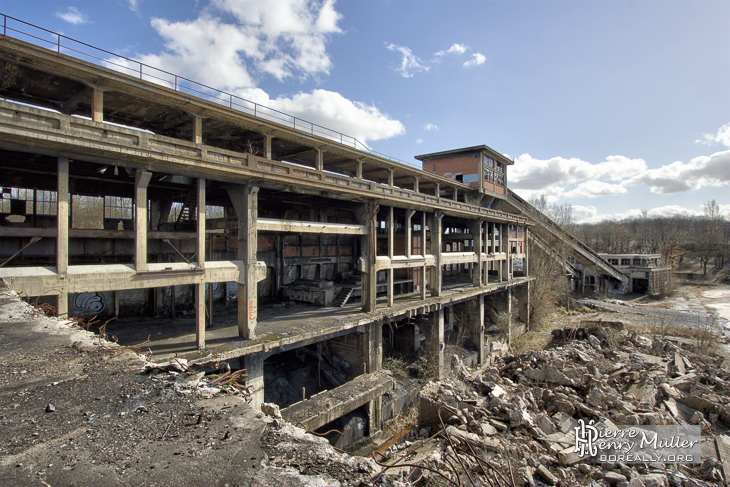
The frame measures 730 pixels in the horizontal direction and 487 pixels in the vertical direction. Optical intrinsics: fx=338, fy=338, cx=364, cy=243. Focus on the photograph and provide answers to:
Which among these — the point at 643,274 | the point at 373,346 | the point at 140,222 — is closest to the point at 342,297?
the point at 373,346

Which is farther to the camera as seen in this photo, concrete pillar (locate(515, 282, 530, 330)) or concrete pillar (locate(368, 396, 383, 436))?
concrete pillar (locate(515, 282, 530, 330))

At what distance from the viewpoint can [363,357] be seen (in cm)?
1501

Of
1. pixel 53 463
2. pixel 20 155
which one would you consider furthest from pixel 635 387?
pixel 20 155

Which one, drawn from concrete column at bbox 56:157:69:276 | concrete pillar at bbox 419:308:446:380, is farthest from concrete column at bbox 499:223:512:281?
concrete column at bbox 56:157:69:276

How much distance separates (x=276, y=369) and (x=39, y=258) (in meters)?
9.60

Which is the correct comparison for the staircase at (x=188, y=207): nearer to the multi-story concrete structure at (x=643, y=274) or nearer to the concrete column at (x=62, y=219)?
the concrete column at (x=62, y=219)

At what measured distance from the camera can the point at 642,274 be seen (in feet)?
132

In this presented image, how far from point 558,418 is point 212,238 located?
602 inches

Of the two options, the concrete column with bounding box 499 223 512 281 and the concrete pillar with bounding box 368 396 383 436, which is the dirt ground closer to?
the concrete pillar with bounding box 368 396 383 436

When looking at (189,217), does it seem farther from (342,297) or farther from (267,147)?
(342,297)

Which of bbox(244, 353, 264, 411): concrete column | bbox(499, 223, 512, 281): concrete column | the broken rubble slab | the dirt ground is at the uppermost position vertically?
bbox(499, 223, 512, 281): concrete column

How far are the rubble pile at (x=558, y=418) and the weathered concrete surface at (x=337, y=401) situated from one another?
2.92 meters

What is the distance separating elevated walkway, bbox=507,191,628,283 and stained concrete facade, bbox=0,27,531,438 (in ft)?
48.6

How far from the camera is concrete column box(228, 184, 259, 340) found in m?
10.7
